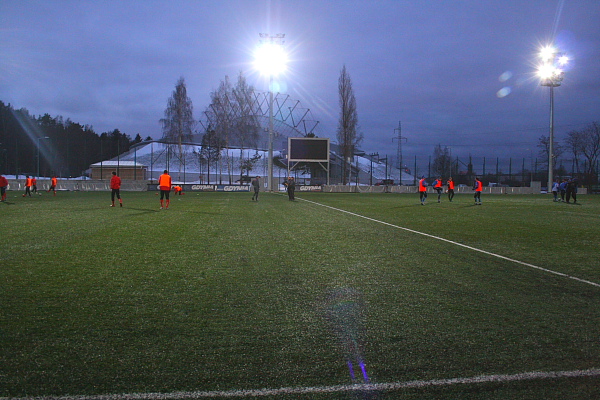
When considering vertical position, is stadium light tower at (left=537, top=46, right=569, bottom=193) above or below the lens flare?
above

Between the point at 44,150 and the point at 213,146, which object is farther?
the point at 44,150

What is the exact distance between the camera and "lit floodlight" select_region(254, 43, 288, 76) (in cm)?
3966

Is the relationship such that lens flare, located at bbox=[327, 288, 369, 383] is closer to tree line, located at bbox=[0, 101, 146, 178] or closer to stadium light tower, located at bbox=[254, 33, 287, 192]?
stadium light tower, located at bbox=[254, 33, 287, 192]

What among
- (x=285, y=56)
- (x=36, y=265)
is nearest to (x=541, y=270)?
(x=36, y=265)

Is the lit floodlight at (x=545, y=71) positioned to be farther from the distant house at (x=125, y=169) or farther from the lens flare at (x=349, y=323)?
the distant house at (x=125, y=169)

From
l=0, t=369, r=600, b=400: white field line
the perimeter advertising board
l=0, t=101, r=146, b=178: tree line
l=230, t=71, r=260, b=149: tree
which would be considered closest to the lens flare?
l=0, t=369, r=600, b=400: white field line

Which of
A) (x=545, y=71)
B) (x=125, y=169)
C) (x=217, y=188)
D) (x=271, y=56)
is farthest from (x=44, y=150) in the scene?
(x=545, y=71)

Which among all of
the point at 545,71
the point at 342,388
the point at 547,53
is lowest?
the point at 342,388

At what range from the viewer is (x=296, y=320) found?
13.7ft

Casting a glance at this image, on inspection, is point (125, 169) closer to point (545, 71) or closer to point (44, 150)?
point (44, 150)

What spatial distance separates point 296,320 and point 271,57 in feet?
126

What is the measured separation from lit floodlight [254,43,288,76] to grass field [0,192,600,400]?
33644mm

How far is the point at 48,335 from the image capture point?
12.1 ft

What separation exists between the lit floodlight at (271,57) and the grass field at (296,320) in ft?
110
